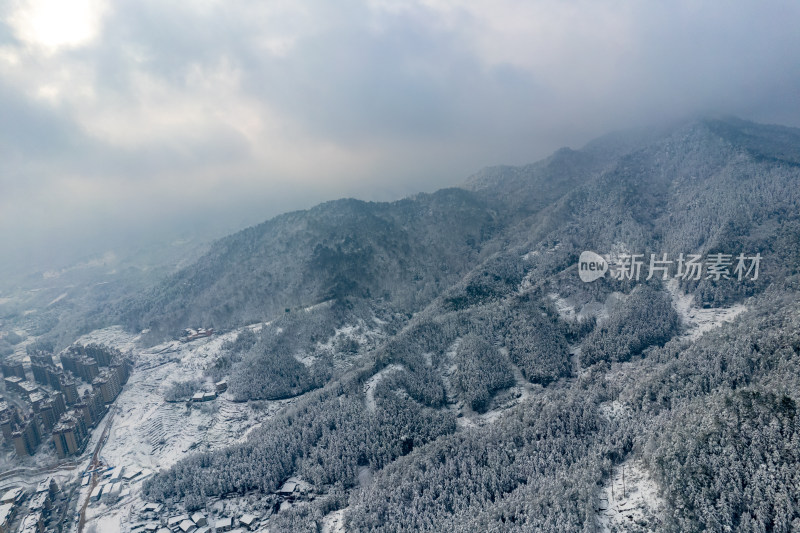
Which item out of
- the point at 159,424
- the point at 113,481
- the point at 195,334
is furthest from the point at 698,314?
the point at 195,334

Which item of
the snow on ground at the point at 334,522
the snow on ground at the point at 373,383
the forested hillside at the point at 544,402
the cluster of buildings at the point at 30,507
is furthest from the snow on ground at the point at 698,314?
the cluster of buildings at the point at 30,507

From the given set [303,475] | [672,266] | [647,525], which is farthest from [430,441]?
[672,266]

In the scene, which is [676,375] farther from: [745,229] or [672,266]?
[745,229]

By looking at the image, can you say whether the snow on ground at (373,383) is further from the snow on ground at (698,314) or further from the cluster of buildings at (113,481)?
the snow on ground at (698,314)

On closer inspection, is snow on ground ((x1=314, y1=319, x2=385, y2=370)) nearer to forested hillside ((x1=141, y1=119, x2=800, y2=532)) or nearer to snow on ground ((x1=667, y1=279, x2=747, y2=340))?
forested hillside ((x1=141, y1=119, x2=800, y2=532))

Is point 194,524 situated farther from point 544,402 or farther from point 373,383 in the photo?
point 544,402

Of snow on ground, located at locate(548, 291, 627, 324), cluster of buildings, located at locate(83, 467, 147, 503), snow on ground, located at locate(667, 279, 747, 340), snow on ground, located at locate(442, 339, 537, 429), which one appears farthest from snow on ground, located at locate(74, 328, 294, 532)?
snow on ground, located at locate(667, 279, 747, 340)

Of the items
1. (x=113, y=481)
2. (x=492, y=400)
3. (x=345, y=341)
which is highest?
(x=345, y=341)
